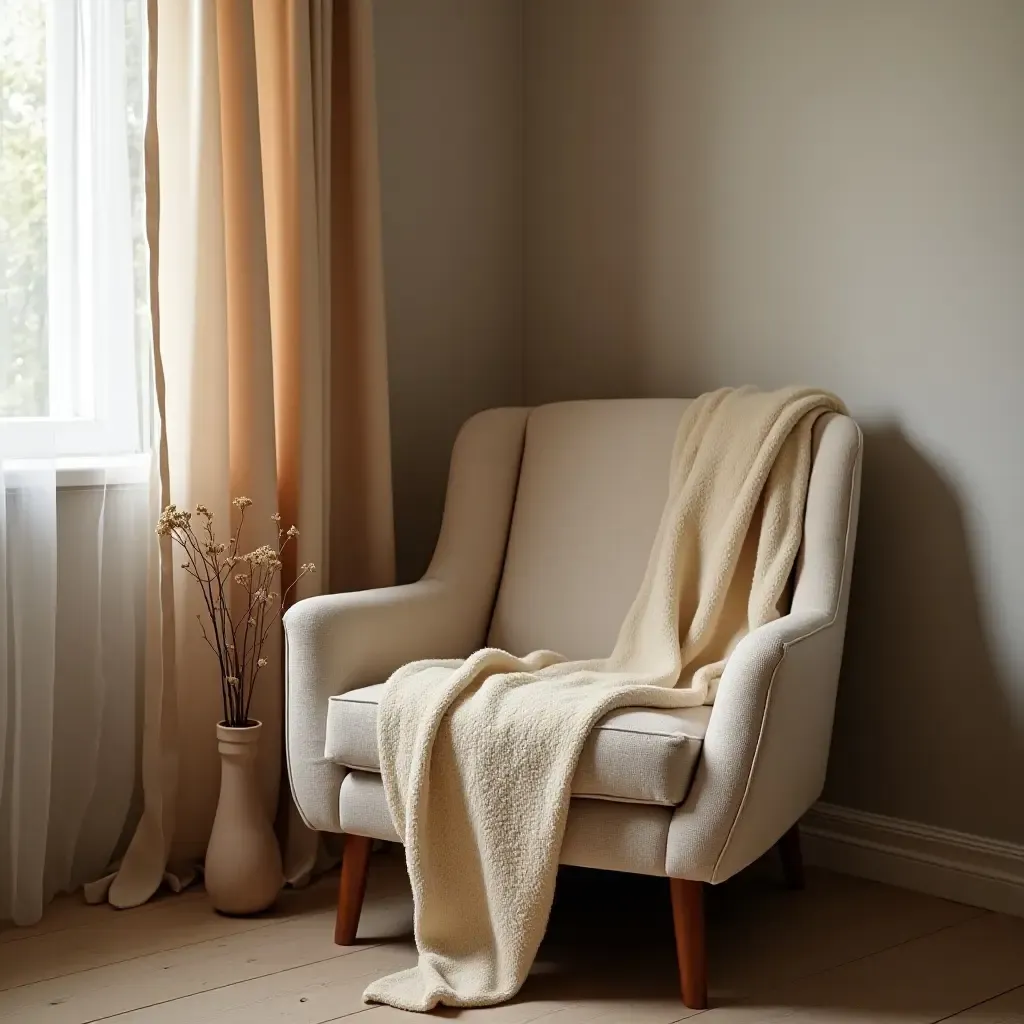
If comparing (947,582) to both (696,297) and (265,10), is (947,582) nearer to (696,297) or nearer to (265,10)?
(696,297)

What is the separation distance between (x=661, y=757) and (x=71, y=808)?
119 cm

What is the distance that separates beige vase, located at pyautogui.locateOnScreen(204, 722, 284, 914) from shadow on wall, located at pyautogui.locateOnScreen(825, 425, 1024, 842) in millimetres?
1116

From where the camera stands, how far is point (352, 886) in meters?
2.19

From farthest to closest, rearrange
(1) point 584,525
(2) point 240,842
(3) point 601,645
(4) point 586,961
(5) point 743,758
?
(1) point 584,525, (3) point 601,645, (2) point 240,842, (4) point 586,961, (5) point 743,758

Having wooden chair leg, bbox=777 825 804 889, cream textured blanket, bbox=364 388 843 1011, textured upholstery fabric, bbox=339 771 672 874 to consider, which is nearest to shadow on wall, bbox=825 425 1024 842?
wooden chair leg, bbox=777 825 804 889

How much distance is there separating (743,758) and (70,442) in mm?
1367

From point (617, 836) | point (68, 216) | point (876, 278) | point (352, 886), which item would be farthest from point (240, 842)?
point (876, 278)

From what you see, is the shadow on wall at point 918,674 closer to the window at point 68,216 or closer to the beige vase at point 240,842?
the beige vase at point 240,842

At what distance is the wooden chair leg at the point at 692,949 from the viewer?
75.7 inches

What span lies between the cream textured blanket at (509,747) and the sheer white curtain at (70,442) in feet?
2.20

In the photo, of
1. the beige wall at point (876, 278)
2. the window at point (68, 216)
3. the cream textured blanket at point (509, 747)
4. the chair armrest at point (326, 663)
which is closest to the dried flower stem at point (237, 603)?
the chair armrest at point (326, 663)

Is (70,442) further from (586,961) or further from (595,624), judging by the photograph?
(586,961)

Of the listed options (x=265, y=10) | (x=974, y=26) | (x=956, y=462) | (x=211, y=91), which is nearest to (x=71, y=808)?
(x=211, y=91)

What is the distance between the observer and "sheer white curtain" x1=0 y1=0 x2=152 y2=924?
2312 millimetres
